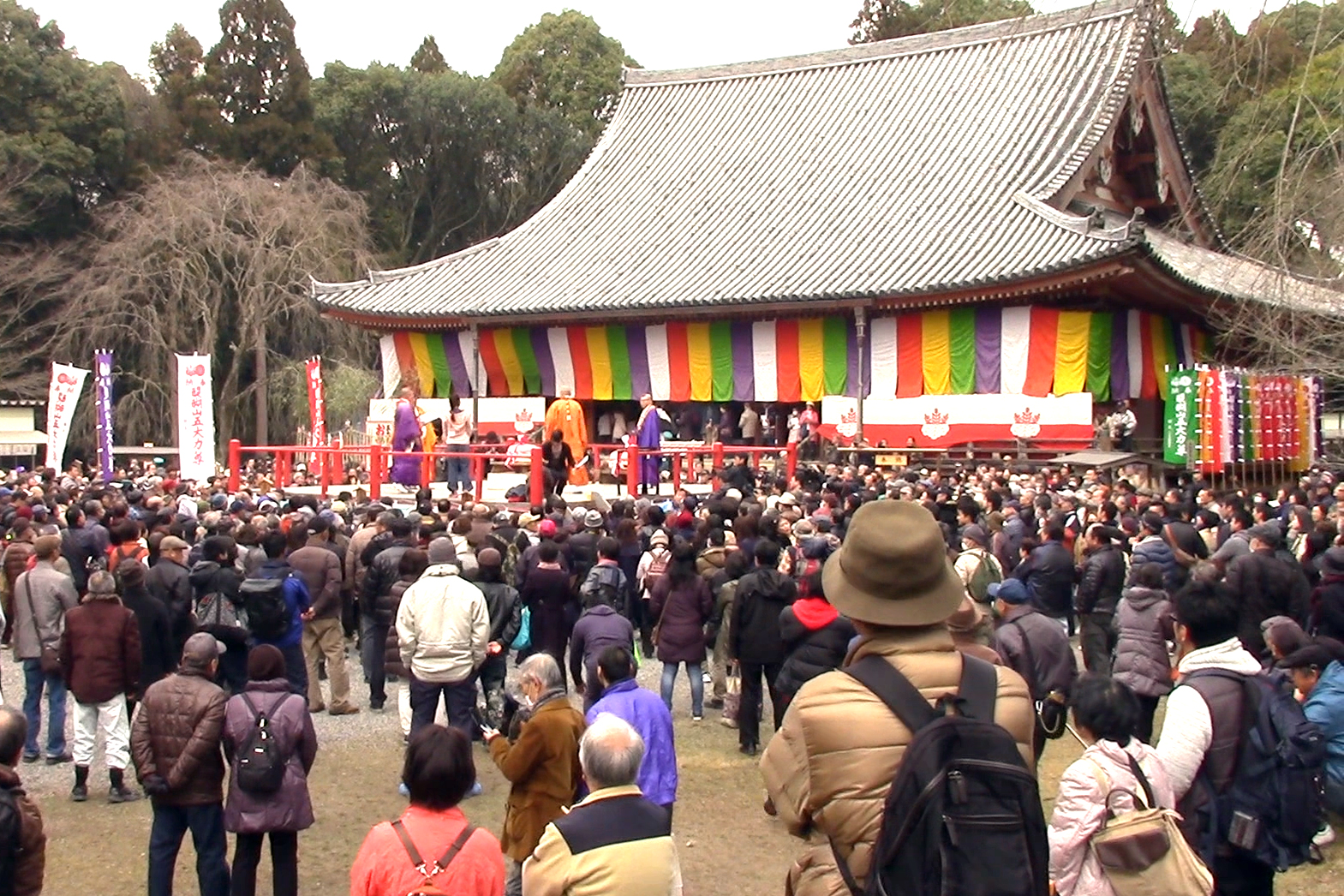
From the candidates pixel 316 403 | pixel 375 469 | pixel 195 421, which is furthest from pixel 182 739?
pixel 316 403

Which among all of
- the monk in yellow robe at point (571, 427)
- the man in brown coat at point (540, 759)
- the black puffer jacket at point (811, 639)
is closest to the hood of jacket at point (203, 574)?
the black puffer jacket at point (811, 639)

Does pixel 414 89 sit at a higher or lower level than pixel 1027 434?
higher

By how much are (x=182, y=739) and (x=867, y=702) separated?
10.9ft

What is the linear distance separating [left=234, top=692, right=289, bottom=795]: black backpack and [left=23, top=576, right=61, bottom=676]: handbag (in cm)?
306

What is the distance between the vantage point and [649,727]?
15.2 ft

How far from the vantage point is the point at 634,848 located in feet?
10.7

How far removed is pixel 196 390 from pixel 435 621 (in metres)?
12.1

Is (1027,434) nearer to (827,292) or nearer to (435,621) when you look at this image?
(827,292)

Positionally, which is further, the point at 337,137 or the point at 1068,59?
the point at 337,137

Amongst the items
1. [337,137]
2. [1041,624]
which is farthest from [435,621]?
[337,137]

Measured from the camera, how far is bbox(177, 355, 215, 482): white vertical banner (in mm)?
17281

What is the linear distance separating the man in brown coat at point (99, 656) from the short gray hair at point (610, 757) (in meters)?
4.08

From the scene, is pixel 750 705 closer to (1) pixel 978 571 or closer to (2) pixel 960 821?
(1) pixel 978 571

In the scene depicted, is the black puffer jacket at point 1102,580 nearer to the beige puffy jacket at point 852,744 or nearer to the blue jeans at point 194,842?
the blue jeans at point 194,842
